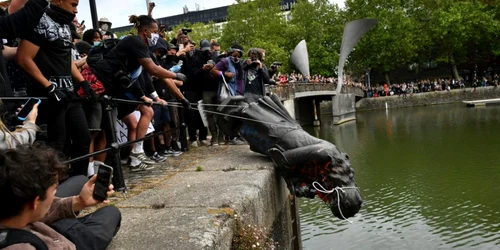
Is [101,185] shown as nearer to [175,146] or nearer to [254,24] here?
[175,146]

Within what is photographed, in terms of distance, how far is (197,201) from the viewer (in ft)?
10.9

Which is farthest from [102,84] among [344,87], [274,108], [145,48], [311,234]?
[344,87]

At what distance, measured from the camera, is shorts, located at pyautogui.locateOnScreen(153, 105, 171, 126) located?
6.38m

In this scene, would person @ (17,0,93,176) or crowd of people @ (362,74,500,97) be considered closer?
person @ (17,0,93,176)

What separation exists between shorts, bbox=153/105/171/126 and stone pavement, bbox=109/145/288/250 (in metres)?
0.92

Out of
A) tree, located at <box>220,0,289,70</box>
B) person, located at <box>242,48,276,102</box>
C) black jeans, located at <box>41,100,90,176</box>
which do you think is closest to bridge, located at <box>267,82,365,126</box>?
tree, located at <box>220,0,289,70</box>

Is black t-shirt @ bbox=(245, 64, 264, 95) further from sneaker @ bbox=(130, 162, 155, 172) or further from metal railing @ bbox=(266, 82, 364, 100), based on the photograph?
metal railing @ bbox=(266, 82, 364, 100)

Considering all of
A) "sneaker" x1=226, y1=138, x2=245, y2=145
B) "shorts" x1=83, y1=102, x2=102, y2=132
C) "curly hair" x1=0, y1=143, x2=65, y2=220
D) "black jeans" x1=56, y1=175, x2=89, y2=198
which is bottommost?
"sneaker" x1=226, y1=138, x2=245, y2=145

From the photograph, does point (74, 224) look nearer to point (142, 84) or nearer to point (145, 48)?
point (145, 48)

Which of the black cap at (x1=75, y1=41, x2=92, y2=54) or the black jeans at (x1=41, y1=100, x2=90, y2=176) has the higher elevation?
the black cap at (x1=75, y1=41, x2=92, y2=54)

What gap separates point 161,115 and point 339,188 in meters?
2.91

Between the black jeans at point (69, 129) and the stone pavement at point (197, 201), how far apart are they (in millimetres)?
449

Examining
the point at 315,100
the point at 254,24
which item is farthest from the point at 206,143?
the point at 254,24

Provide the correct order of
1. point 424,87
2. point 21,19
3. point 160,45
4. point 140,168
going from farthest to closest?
1. point 424,87
2. point 160,45
3. point 140,168
4. point 21,19
